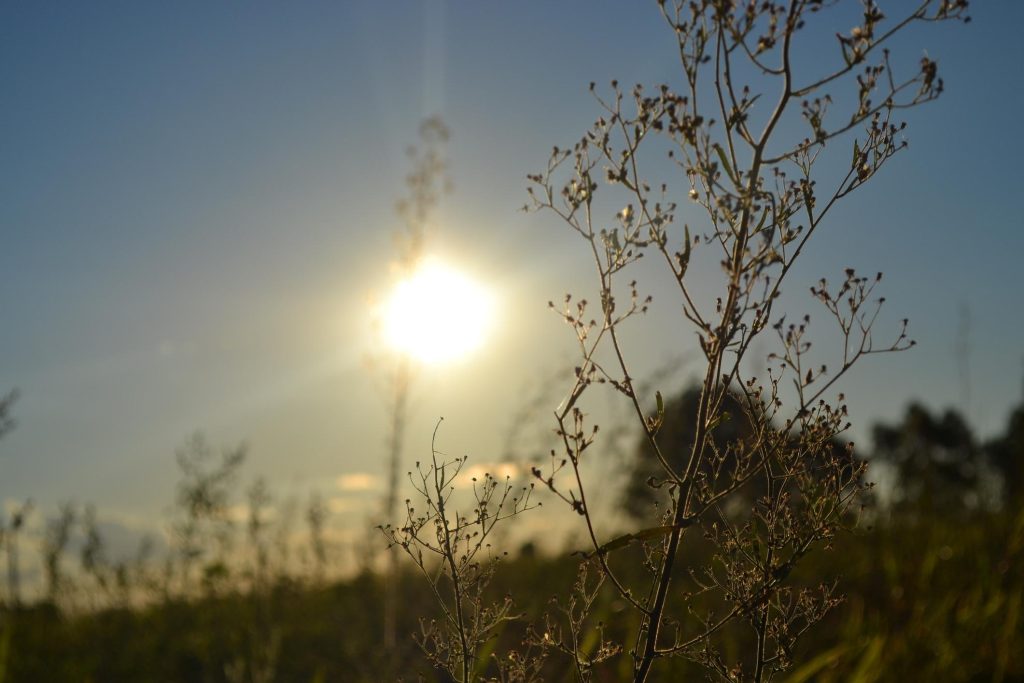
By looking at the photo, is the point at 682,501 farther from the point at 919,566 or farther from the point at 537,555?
the point at 537,555

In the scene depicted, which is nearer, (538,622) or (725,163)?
(725,163)

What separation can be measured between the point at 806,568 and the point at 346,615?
202 inches

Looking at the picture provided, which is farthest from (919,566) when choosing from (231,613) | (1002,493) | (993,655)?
(231,613)

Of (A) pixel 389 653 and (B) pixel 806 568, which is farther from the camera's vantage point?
(B) pixel 806 568

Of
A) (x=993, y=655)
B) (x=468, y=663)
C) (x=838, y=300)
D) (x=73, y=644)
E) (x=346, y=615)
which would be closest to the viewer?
(x=468, y=663)

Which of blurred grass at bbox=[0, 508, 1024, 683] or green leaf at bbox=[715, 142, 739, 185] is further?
blurred grass at bbox=[0, 508, 1024, 683]

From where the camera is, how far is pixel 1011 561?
783cm

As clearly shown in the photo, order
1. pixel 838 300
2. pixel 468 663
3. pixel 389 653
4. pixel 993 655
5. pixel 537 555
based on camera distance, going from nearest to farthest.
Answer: pixel 468 663, pixel 838 300, pixel 993 655, pixel 389 653, pixel 537 555

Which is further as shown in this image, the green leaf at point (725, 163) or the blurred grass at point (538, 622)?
the blurred grass at point (538, 622)

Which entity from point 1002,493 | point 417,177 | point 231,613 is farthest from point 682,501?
point 1002,493

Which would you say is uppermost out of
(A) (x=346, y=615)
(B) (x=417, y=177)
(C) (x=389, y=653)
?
(B) (x=417, y=177)

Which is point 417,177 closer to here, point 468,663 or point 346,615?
point 346,615

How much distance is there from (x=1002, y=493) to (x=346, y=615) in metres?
9.82

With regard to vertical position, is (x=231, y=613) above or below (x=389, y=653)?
above
